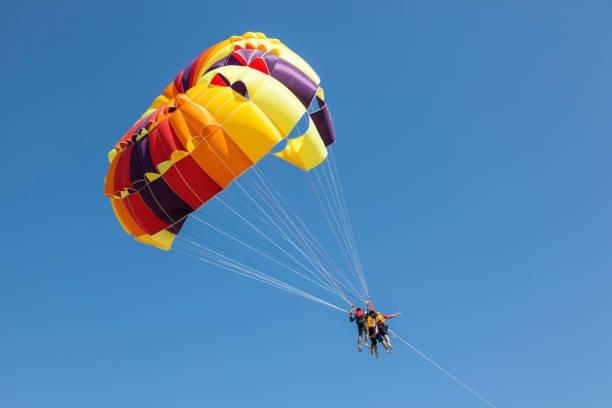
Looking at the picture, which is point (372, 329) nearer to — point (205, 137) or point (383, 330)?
point (383, 330)

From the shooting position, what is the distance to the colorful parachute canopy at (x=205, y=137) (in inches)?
513

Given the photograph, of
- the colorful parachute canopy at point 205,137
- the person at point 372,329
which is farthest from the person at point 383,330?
the colorful parachute canopy at point 205,137

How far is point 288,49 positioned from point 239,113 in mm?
3326

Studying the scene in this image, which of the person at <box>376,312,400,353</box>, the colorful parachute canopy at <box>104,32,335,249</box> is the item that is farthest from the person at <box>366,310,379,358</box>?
the colorful parachute canopy at <box>104,32,335,249</box>

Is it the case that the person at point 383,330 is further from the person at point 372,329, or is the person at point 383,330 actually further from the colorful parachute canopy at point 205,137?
the colorful parachute canopy at point 205,137

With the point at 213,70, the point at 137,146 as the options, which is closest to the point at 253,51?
the point at 213,70

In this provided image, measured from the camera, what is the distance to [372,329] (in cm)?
1412

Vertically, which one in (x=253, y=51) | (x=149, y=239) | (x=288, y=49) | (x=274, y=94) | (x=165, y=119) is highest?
(x=288, y=49)

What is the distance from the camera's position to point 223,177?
13266mm

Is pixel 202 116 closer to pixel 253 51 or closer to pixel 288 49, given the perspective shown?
pixel 253 51

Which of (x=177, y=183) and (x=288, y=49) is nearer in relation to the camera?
(x=177, y=183)

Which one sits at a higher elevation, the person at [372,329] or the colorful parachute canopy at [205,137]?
the colorful parachute canopy at [205,137]

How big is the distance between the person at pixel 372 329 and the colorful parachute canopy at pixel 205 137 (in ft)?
14.8

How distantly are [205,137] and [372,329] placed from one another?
5.80 meters
